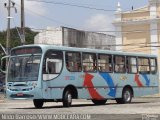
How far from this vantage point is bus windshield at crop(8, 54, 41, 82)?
25531mm

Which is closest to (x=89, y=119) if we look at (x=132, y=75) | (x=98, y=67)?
(x=98, y=67)

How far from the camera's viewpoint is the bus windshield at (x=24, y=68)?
1005 inches

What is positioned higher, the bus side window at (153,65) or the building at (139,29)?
the building at (139,29)

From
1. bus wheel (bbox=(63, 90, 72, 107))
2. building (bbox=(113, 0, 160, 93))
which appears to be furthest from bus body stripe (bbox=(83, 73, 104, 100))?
building (bbox=(113, 0, 160, 93))

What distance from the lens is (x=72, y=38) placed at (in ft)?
213

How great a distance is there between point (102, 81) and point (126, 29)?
2971 cm

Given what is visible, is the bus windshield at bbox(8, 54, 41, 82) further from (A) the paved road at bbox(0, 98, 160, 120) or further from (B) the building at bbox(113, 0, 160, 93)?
(B) the building at bbox(113, 0, 160, 93)

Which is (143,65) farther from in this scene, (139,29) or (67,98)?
(139,29)

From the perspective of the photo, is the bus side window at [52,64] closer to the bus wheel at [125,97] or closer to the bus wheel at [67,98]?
the bus wheel at [67,98]

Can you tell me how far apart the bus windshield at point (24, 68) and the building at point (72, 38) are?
1393 inches

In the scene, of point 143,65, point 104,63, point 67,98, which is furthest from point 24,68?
point 143,65

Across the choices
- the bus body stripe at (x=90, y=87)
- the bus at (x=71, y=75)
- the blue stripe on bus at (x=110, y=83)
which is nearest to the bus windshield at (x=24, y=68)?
the bus at (x=71, y=75)

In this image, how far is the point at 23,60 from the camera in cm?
2609

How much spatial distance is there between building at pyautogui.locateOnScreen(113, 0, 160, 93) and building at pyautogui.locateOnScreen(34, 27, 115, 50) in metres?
2.82
